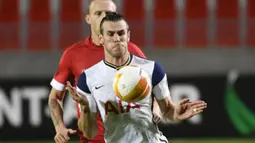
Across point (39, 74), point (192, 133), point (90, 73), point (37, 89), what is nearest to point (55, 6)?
point (39, 74)

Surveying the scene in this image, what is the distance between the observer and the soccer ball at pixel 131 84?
4.72m

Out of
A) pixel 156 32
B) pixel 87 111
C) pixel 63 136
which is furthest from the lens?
pixel 156 32

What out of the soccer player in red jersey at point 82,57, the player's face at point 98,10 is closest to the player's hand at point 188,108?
the soccer player in red jersey at point 82,57

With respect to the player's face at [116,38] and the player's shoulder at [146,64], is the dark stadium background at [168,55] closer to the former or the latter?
A: the player's shoulder at [146,64]

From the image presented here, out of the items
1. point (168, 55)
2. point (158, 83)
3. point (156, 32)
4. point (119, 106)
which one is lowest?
point (168, 55)

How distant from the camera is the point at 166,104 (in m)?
5.11

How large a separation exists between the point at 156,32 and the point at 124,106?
25.9 feet

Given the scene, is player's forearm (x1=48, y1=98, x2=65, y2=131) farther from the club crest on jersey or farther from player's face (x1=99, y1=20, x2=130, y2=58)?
player's face (x1=99, y1=20, x2=130, y2=58)

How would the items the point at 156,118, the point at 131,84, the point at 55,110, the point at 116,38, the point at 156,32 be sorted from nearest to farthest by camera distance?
the point at 131,84 < the point at 116,38 < the point at 156,118 < the point at 55,110 < the point at 156,32

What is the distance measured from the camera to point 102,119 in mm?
5160

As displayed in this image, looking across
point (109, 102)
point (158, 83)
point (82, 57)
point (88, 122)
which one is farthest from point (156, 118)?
point (82, 57)

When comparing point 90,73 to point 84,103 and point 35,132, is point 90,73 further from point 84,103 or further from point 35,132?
point 35,132

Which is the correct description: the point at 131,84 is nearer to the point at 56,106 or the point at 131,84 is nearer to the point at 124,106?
the point at 124,106

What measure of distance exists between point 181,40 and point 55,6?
2.35 m
